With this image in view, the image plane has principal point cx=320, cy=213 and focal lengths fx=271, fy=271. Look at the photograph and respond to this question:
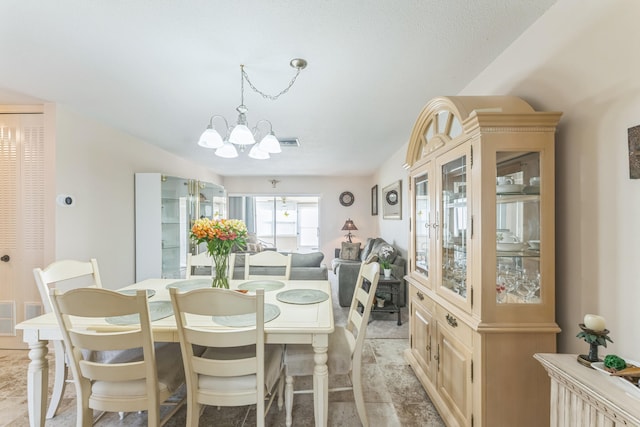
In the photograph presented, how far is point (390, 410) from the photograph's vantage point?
75.3 inches

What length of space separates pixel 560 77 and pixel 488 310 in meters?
1.23

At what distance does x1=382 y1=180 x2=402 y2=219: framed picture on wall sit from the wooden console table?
354 cm

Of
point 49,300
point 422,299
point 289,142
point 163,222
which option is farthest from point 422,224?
point 163,222

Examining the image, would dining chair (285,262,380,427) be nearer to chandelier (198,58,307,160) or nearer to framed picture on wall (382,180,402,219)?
chandelier (198,58,307,160)

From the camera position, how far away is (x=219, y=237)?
1903mm

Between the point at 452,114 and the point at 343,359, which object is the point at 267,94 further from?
the point at 343,359

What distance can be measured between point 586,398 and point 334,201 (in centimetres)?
649

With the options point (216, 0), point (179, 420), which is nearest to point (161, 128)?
point (216, 0)

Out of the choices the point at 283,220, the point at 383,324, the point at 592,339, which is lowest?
the point at 383,324

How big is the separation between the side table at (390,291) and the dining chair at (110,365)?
104 inches

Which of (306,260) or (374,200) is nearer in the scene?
(306,260)

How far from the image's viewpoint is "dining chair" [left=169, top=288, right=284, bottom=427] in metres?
1.26

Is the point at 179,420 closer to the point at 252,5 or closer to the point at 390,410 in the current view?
the point at 390,410

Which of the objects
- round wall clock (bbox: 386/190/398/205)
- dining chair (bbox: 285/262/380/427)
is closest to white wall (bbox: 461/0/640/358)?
dining chair (bbox: 285/262/380/427)
